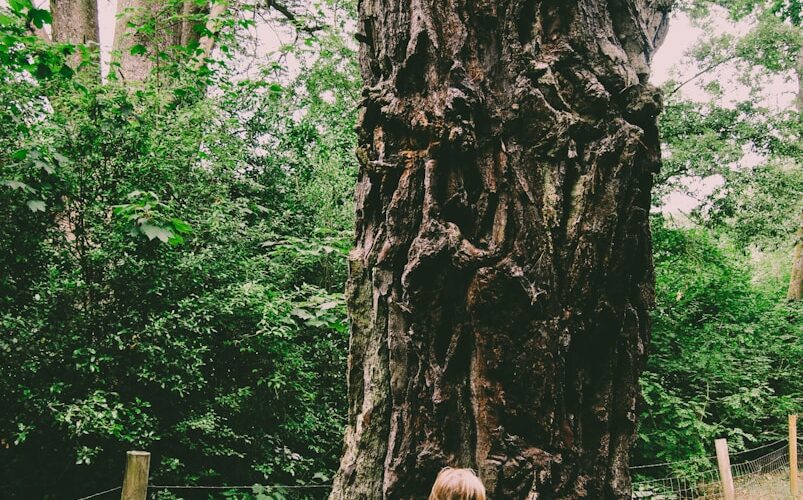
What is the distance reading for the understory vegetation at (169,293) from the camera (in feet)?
13.8

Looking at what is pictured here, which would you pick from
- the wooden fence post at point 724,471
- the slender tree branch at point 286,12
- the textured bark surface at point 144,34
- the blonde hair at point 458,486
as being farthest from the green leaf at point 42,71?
→ the wooden fence post at point 724,471

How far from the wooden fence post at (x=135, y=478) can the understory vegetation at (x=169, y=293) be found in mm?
1299

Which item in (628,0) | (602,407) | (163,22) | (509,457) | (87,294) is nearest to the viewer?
(509,457)

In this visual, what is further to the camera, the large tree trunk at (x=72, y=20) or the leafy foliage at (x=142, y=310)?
the large tree trunk at (x=72, y=20)

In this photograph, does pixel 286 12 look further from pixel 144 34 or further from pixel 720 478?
pixel 720 478

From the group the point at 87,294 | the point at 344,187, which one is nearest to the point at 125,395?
the point at 87,294

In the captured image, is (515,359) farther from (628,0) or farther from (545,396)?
(628,0)

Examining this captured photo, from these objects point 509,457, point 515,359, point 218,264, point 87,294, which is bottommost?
point 509,457

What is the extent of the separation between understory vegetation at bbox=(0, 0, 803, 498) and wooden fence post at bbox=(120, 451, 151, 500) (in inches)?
51.2

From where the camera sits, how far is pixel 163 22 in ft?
22.7

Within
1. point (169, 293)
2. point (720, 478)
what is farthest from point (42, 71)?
point (720, 478)

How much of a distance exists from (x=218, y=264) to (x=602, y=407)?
4.13 meters

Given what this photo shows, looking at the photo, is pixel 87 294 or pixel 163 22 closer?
pixel 87 294

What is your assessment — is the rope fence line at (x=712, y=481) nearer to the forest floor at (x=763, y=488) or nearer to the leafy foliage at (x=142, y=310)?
the forest floor at (x=763, y=488)
